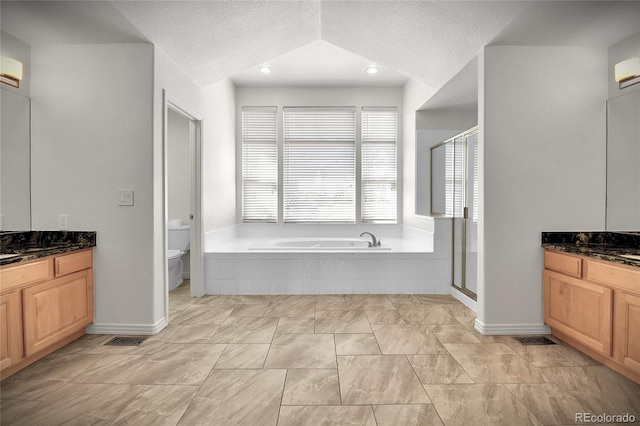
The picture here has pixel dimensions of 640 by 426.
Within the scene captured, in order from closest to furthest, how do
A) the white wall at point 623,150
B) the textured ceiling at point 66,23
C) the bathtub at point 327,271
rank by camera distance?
the textured ceiling at point 66,23 → the white wall at point 623,150 → the bathtub at point 327,271

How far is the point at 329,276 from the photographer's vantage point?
389 centimetres

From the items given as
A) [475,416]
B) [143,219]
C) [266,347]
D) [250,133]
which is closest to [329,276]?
[266,347]

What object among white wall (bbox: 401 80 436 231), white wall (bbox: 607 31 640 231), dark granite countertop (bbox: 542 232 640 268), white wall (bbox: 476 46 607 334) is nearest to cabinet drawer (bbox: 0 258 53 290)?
white wall (bbox: 476 46 607 334)

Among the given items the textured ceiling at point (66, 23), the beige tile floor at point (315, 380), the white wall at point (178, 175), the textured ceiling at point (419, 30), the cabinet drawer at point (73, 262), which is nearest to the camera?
the beige tile floor at point (315, 380)

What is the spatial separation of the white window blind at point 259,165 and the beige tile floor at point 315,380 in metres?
A: 2.54

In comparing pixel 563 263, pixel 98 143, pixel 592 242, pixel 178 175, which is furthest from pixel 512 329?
pixel 178 175

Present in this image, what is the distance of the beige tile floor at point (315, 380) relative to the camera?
171 centimetres

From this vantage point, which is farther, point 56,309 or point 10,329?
point 56,309

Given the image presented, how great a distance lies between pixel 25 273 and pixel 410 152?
4334 millimetres

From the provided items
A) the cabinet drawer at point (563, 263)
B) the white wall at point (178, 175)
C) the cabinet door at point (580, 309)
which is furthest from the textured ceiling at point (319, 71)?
the cabinet door at point (580, 309)

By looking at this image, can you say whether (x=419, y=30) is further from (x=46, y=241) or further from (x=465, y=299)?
(x=46, y=241)

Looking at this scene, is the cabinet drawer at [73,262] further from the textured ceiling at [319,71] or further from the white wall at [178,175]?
the textured ceiling at [319,71]

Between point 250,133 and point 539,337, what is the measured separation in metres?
4.41

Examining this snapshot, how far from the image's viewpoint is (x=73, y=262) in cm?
254
